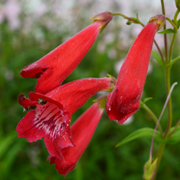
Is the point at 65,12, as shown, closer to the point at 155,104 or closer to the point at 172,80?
the point at 172,80

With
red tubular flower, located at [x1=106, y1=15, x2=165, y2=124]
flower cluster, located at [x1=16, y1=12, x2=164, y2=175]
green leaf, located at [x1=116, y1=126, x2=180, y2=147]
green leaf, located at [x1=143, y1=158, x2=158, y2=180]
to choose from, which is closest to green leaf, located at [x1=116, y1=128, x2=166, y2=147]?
green leaf, located at [x1=116, y1=126, x2=180, y2=147]

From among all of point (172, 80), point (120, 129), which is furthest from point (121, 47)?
point (120, 129)

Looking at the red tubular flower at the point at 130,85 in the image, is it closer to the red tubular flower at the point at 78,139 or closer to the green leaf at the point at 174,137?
the red tubular flower at the point at 78,139

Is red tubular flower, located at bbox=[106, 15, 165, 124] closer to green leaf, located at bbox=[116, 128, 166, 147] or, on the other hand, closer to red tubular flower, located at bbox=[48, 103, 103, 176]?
red tubular flower, located at bbox=[48, 103, 103, 176]

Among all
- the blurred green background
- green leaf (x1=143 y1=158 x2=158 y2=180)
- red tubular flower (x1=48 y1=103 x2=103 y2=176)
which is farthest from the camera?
the blurred green background

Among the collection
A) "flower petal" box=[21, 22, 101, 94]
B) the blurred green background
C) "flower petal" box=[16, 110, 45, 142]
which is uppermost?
"flower petal" box=[21, 22, 101, 94]

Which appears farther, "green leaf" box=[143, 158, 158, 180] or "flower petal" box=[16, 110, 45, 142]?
"green leaf" box=[143, 158, 158, 180]

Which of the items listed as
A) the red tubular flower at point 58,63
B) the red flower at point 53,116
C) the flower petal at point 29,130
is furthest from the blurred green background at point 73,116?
the flower petal at point 29,130
